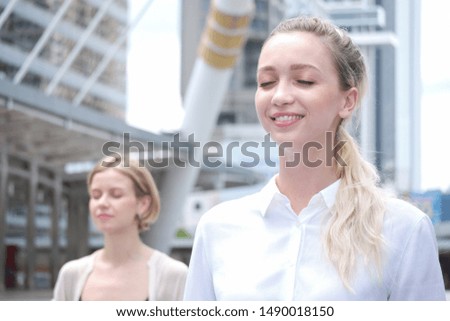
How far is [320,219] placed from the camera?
1.21 m

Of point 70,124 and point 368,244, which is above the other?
point 70,124

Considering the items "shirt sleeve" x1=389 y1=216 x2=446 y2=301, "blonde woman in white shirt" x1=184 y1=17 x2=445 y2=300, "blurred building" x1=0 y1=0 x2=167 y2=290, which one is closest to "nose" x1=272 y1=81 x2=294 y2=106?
"blonde woman in white shirt" x1=184 y1=17 x2=445 y2=300

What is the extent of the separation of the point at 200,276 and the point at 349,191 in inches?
9.0

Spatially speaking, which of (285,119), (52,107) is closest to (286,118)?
(285,119)

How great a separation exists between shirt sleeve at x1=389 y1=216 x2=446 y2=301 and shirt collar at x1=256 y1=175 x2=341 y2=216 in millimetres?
116

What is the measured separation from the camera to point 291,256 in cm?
120

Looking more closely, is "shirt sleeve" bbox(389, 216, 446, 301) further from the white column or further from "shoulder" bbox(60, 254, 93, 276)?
the white column

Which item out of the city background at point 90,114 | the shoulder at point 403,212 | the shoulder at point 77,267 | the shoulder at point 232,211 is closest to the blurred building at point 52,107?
the city background at point 90,114

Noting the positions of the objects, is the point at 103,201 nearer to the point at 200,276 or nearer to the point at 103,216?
the point at 103,216

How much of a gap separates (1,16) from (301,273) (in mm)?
11797

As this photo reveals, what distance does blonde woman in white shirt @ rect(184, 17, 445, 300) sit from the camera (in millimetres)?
1158

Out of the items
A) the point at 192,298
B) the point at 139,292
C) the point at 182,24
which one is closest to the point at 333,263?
the point at 192,298

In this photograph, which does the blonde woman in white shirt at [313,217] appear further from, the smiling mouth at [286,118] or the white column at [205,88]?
the white column at [205,88]

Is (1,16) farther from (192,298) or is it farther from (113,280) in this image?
(192,298)
